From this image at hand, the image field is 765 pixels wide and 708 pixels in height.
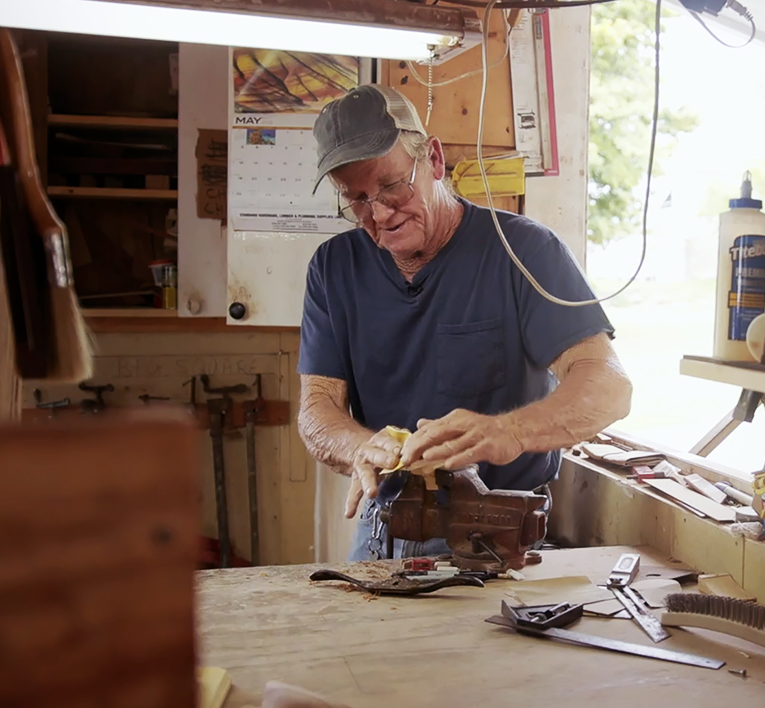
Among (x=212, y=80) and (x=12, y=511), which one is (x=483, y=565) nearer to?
(x=12, y=511)

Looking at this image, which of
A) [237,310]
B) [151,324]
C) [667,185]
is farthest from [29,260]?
[667,185]

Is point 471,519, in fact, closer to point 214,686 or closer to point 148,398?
point 214,686

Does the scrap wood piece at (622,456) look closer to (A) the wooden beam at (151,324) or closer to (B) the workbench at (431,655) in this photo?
(B) the workbench at (431,655)

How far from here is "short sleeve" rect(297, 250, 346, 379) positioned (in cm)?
203

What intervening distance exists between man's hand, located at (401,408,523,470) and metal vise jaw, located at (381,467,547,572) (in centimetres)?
6

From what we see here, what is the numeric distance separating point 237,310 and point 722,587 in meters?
1.72

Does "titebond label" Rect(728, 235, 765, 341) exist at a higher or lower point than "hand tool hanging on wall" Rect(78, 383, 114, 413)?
higher

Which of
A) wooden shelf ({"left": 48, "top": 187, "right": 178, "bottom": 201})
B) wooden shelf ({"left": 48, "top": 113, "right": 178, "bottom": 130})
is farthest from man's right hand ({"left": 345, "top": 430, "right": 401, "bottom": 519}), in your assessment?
wooden shelf ({"left": 48, "top": 113, "right": 178, "bottom": 130})

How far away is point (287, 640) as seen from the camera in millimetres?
1201

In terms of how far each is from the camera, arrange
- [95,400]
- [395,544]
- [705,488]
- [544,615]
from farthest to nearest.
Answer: [95,400], [395,544], [705,488], [544,615]

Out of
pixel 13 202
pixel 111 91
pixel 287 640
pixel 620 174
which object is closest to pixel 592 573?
pixel 287 640

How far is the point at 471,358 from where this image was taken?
73.9 inches

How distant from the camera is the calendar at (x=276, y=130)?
8.31 ft

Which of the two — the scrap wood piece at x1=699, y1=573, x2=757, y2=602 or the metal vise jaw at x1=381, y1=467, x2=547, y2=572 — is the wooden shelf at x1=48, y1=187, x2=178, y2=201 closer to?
the metal vise jaw at x1=381, y1=467, x2=547, y2=572
